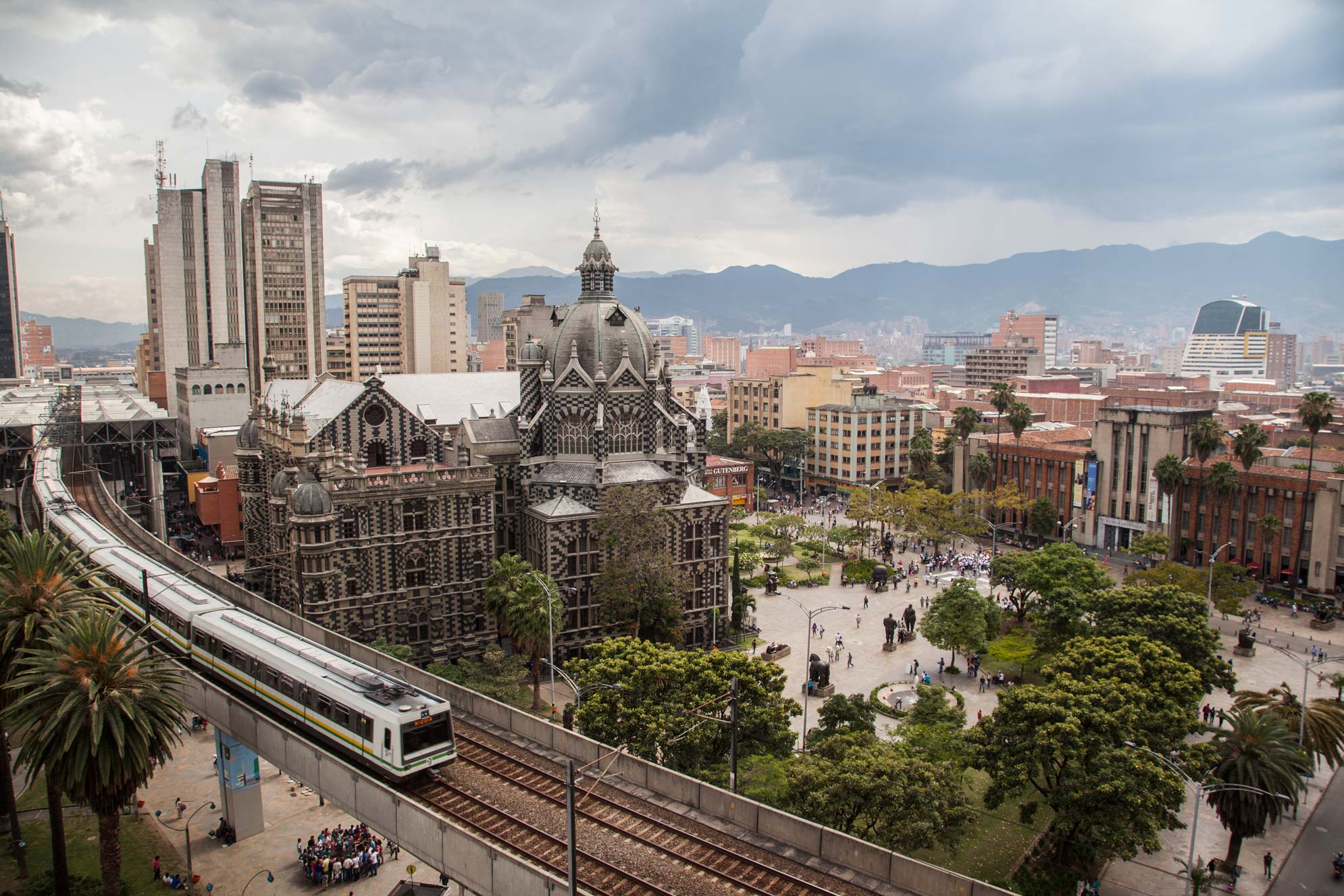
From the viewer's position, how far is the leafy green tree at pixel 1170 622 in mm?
58750

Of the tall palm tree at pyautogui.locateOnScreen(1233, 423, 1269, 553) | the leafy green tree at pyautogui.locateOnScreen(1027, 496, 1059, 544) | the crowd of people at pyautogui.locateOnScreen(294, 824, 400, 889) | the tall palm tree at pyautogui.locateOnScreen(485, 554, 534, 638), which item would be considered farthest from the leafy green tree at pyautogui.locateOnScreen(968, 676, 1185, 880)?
the leafy green tree at pyautogui.locateOnScreen(1027, 496, 1059, 544)

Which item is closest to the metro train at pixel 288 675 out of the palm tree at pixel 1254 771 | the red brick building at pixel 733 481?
the palm tree at pixel 1254 771

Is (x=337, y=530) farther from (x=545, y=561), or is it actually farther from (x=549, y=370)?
(x=549, y=370)

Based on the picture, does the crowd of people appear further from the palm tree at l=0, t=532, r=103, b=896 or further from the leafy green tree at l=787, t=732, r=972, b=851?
the leafy green tree at l=787, t=732, r=972, b=851

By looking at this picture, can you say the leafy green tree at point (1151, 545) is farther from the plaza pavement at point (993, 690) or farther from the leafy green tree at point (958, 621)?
the leafy green tree at point (958, 621)

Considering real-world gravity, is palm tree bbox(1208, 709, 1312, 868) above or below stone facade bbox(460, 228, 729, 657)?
below

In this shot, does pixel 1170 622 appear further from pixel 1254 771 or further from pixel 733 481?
pixel 733 481

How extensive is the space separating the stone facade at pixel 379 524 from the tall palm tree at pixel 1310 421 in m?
79.6

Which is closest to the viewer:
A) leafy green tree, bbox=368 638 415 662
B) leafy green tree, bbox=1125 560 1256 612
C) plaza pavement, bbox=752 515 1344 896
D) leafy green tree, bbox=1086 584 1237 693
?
plaza pavement, bbox=752 515 1344 896

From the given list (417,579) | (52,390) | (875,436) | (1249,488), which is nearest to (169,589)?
(417,579)

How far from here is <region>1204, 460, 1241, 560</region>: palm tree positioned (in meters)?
95.6

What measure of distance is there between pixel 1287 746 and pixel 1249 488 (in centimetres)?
6161

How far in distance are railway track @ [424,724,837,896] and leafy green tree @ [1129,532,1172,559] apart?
79893 millimetres

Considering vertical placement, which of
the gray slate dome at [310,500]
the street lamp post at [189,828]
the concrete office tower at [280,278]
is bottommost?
the street lamp post at [189,828]
